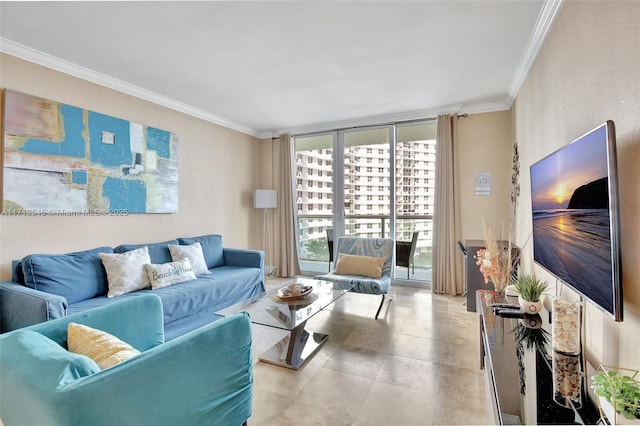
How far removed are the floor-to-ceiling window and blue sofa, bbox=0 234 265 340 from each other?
6.18ft

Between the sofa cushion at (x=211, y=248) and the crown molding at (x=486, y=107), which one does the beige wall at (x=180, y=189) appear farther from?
the crown molding at (x=486, y=107)

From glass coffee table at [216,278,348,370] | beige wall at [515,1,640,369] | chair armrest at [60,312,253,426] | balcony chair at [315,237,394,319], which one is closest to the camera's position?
chair armrest at [60,312,253,426]

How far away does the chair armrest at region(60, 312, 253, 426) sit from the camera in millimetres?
899

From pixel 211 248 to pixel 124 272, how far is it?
1.25 meters

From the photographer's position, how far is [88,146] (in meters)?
3.00

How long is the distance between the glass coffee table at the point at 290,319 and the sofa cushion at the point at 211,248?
1.42 metres

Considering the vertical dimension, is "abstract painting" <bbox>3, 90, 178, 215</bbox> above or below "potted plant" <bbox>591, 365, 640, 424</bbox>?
above

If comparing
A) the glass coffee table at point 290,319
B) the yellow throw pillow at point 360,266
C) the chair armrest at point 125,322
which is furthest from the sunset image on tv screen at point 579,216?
the chair armrest at point 125,322

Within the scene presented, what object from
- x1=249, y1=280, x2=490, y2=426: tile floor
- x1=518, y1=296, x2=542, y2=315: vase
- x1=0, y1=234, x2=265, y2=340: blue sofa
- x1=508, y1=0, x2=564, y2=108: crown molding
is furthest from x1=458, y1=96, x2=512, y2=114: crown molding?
x1=0, y1=234, x2=265, y2=340: blue sofa

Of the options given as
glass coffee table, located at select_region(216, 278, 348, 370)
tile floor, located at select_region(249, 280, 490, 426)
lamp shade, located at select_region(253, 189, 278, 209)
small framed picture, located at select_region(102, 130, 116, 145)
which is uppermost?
small framed picture, located at select_region(102, 130, 116, 145)

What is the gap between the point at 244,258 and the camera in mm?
4012

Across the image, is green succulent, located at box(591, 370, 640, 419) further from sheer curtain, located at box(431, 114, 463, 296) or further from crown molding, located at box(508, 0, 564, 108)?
sheer curtain, located at box(431, 114, 463, 296)

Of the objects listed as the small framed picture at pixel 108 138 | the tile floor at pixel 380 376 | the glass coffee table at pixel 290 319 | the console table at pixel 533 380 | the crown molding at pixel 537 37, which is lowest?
the tile floor at pixel 380 376

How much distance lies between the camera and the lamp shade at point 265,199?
16.6 feet
